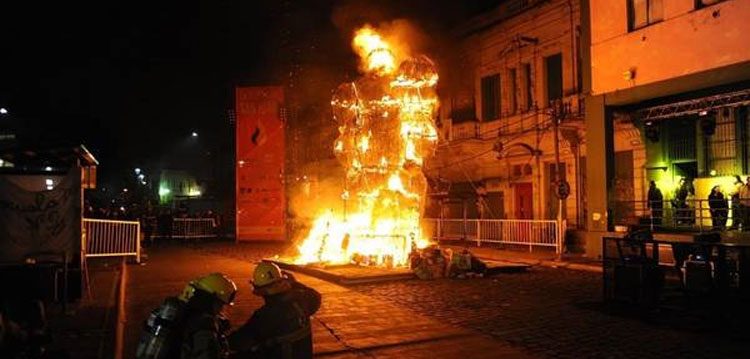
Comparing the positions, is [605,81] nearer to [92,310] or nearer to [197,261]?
[197,261]

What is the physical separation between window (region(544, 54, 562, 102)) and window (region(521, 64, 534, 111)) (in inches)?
38.5

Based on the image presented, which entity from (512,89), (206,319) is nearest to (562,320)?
(206,319)

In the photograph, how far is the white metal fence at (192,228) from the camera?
103 feet

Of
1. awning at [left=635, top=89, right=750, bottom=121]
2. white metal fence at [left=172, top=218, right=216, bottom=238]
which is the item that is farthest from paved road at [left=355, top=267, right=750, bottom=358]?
white metal fence at [left=172, top=218, right=216, bottom=238]

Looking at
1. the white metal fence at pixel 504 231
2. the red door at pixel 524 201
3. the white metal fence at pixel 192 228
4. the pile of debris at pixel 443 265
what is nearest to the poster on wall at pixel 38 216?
the pile of debris at pixel 443 265

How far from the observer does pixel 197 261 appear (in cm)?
2081

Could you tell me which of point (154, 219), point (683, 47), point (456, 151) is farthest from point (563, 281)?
point (154, 219)

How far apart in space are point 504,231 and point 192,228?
51.5 feet

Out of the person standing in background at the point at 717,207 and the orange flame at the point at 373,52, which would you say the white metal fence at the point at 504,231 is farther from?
the orange flame at the point at 373,52

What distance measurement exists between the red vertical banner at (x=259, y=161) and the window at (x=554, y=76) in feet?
38.6

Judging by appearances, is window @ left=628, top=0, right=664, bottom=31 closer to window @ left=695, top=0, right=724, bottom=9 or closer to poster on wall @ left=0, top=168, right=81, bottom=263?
window @ left=695, top=0, right=724, bottom=9

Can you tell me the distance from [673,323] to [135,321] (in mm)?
8583

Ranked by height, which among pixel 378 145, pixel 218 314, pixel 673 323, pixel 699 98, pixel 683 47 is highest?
pixel 683 47

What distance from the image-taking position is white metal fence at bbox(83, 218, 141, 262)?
713 inches
